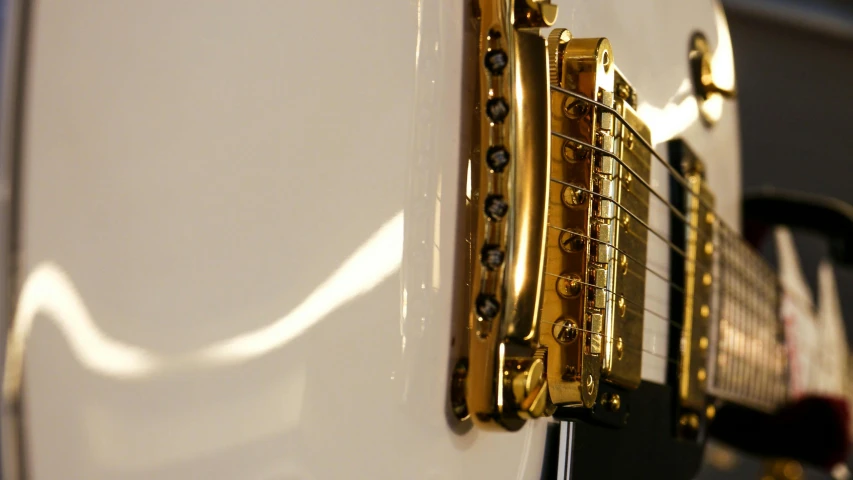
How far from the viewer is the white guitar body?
17 centimetres

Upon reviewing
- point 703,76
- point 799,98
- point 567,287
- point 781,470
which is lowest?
point 781,470

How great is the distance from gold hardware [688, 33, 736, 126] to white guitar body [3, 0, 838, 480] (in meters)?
0.30

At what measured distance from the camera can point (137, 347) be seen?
18cm

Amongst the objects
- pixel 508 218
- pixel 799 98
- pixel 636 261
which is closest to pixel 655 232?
pixel 636 261

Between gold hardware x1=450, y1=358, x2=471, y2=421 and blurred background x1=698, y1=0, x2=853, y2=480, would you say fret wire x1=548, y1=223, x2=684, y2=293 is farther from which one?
blurred background x1=698, y1=0, x2=853, y2=480

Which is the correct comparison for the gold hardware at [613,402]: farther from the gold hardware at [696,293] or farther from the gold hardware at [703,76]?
the gold hardware at [703,76]

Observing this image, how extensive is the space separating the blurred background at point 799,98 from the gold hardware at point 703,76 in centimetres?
→ 103

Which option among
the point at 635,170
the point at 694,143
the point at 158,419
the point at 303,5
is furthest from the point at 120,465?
the point at 694,143

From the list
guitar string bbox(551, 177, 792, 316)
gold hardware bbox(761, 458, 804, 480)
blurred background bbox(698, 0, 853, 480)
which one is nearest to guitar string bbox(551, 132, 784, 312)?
guitar string bbox(551, 177, 792, 316)

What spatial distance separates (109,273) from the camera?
0.18 meters

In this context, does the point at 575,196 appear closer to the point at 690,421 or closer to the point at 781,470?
the point at 690,421

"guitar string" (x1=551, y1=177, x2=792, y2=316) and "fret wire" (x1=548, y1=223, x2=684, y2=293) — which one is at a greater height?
"guitar string" (x1=551, y1=177, x2=792, y2=316)

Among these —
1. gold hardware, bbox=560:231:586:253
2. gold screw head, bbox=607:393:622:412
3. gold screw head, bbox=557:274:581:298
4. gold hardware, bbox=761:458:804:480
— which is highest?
gold hardware, bbox=560:231:586:253

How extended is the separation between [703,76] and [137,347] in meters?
0.47
